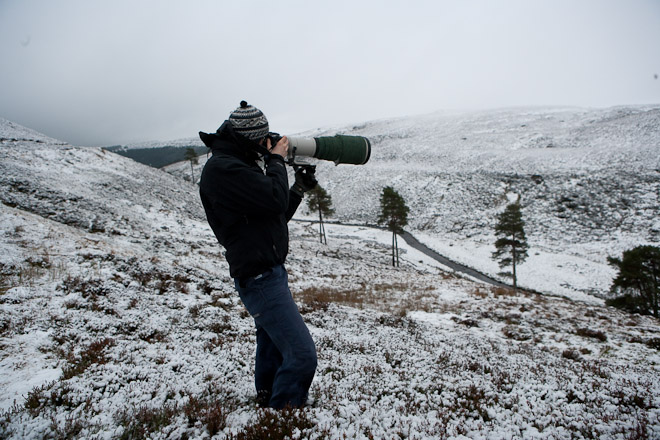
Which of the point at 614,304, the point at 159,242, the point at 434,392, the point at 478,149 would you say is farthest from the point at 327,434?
the point at 478,149

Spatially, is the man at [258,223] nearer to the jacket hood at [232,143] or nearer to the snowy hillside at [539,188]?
the jacket hood at [232,143]

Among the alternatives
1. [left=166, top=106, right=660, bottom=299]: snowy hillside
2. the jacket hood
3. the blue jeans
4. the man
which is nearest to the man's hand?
the man

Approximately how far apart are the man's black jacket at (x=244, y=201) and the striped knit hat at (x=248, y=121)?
6 centimetres

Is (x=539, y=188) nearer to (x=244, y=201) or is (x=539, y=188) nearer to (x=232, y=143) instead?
(x=232, y=143)

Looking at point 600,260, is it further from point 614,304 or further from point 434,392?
point 434,392

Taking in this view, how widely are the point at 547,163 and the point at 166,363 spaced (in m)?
77.1

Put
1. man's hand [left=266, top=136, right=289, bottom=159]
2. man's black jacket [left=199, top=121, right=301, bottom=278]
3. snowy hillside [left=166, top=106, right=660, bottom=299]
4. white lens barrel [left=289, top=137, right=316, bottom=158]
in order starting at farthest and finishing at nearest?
snowy hillside [left=166, top=106, right=660, bottom=299] → white lens barrel [left=289, top=137, right=316, bottom=158] → man's hand [left=266, top=136, right=289, bottom=159] → man's black jacket [left=199, top=121, right=301, bottom=278]

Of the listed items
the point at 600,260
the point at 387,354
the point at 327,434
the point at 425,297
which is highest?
the point at 327,434

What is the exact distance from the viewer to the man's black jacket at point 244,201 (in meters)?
2.87

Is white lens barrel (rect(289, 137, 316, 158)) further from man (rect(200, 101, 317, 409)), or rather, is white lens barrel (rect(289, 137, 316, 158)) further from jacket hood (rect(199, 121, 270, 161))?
jacket hood (rect(199, 121, 270, 161))

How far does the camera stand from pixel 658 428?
10.5 feet

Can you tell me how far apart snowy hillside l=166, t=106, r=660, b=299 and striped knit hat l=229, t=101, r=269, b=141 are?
120ft

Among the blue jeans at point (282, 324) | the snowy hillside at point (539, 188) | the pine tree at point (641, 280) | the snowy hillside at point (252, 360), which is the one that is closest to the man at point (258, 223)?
the blue jeans at point (282, 324)

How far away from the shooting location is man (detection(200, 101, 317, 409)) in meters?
2.89
